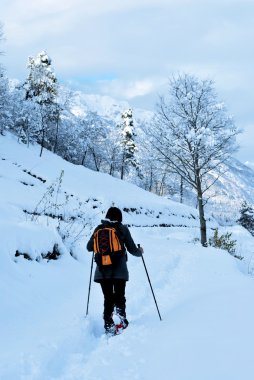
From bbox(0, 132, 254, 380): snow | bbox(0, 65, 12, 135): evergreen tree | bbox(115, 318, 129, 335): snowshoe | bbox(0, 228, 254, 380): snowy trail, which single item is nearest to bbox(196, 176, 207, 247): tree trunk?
bbox(0, 132, 254, 380): snow

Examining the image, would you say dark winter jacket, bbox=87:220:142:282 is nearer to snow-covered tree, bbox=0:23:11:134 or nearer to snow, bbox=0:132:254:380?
snow, bbox=0:132:254:380

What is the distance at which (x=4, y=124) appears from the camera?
133 ft

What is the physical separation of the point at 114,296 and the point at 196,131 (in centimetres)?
1242

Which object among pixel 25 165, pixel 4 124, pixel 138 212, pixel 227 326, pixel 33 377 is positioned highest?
pixel 4 124

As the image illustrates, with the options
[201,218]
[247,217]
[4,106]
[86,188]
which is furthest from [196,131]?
[247,217]

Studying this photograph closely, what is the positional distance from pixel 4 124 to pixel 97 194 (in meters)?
15.8

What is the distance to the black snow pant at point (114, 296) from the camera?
237 inches

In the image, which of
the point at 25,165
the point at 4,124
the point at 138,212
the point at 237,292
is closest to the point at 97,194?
the point at 138,212

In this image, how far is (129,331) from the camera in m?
5.59

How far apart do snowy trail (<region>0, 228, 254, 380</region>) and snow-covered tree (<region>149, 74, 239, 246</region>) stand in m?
9.07

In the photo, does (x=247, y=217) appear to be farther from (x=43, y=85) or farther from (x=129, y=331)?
(x=129, y=331)

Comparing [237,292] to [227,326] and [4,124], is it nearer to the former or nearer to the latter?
[227,326]

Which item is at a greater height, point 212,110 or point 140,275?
point 212,110

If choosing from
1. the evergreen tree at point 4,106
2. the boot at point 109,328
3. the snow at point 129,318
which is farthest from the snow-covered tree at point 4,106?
the boot at point 109,328
